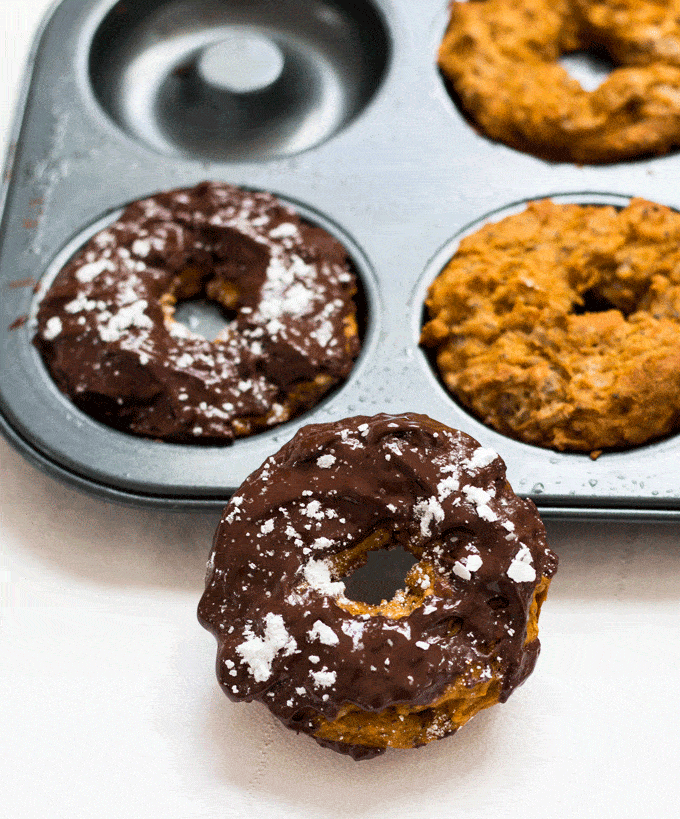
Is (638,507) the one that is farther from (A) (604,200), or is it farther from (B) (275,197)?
(B) (275,197)

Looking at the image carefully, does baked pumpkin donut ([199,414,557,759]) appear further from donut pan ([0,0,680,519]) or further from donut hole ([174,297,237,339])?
donut hole ([174,297,237,339])

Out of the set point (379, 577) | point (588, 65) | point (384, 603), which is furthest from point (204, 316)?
point (588, 65)

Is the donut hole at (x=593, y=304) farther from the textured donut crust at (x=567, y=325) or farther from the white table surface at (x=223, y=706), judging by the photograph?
the white table surface at (x=223, y=706)

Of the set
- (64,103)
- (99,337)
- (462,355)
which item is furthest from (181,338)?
(64,103)

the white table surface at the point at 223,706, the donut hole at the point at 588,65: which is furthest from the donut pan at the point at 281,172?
the white table surface at the point at 223,706

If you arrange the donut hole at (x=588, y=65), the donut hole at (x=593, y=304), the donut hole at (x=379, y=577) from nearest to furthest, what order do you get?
the donut hole at (x=379, y=577) → the donut hole at (x=593, y=304) → the donut hole at (x=588, y=65)
